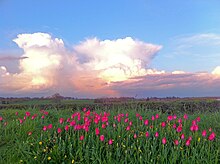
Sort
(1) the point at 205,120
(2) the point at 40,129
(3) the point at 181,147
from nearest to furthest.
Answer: (3) the point at 181,147 < (2) the point at 40,129 < (1) the point at 205,120

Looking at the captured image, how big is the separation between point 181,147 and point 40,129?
343cm

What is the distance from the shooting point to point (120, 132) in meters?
7.20

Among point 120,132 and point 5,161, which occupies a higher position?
point 120,132

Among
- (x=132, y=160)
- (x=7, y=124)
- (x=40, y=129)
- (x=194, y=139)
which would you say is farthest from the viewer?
(x=7, y=124)

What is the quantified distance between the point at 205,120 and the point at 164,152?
424cm

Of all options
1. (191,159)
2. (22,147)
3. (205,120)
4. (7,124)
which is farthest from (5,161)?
(205,120)

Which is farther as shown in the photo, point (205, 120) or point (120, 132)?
point (205, 120)

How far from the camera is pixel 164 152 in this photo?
20.0 feet

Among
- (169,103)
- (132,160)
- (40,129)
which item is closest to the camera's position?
(132,160)

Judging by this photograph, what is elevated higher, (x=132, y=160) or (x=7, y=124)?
(x=7, y=124)

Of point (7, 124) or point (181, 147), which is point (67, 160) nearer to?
point (181, 147)

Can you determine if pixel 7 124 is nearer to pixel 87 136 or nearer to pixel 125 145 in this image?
pixel 87 136

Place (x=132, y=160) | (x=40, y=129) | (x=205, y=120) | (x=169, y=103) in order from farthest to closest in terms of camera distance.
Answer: (x=169, y=103) → (x=205, y=120) → (x=40, y=129) → (x=132, y=160)

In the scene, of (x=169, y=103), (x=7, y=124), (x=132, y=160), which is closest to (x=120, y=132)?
(x=132, y=160)
